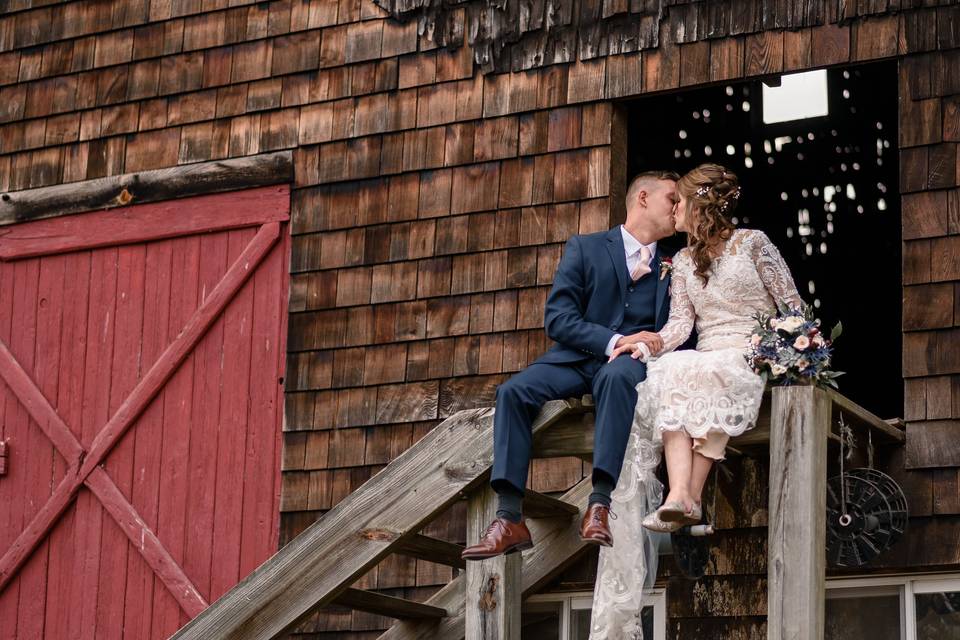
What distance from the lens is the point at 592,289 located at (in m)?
7.03

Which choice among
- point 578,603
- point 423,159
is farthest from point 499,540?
point 423,159

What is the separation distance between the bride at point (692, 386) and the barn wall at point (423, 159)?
0.91 m

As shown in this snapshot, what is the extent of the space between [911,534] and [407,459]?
2157 mm

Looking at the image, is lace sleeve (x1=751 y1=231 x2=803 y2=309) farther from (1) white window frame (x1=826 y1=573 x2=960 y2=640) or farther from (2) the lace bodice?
(1) white window frame (x1=826 y1=573 x2=960 y2=640)

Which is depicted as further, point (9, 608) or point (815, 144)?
point (815, 144)

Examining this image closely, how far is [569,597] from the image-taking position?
26.1ft

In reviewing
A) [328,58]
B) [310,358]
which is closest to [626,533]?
[310,358]

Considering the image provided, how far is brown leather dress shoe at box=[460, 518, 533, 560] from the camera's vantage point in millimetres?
6328

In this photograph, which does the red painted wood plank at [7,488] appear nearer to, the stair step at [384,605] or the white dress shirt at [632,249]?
the stair step at [384,605]

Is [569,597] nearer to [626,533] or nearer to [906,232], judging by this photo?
[626,533]

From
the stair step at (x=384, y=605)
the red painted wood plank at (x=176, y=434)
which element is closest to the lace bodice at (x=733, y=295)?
the stair step at (x=384, y=605)

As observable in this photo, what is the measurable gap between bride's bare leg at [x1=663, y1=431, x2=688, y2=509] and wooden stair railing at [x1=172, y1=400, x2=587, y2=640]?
1.61 ft

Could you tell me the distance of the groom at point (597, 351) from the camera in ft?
20.8

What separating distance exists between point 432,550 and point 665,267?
161 cm
